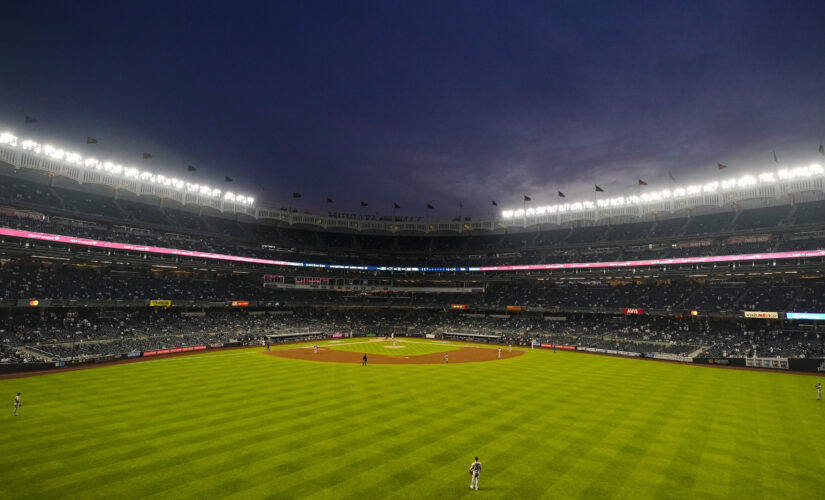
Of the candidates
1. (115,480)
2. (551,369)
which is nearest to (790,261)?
(551,369)

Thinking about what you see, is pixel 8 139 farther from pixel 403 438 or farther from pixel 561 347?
pixel 561 347

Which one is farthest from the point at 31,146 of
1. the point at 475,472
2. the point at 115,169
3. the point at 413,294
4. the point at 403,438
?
the point at 413,294

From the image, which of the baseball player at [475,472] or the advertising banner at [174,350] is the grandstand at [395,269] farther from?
the baseball player at [475,472]

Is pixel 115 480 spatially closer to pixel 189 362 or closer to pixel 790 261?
pixel 189 362

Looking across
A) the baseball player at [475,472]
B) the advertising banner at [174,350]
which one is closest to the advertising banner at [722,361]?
the baseball player at [475,472]

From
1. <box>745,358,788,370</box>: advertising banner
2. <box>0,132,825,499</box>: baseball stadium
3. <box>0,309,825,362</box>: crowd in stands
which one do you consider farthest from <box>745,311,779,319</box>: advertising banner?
<box>745,358,788,370</box>: advertising banner

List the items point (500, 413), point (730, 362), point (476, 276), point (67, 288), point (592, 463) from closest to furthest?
point (592, 463), point (500, 413), point (730, 362), point (67, 288), point (476, 276)

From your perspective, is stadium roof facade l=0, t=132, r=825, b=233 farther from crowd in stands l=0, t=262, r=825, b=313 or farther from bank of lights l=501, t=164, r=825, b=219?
crowd in stands l=0, t=262, r=825, b=313
